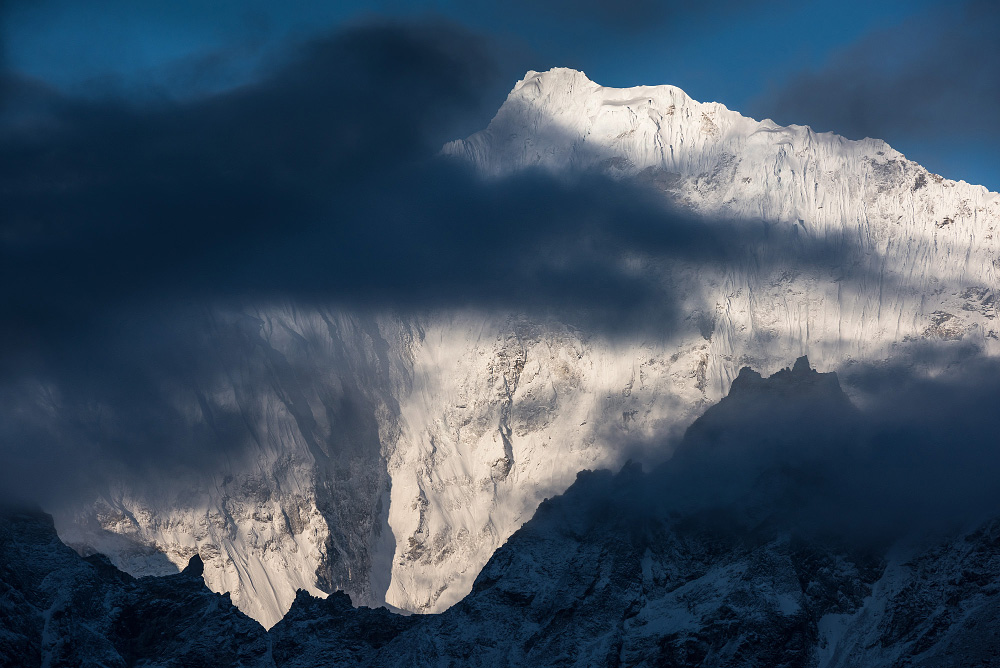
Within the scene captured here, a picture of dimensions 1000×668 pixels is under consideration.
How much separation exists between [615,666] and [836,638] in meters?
29.0

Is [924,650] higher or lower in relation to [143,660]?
lower

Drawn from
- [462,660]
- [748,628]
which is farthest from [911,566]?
[462,660]

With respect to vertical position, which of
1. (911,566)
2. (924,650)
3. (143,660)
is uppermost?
(143,660)

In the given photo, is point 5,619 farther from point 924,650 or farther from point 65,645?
point 924,650

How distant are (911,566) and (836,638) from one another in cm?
1515

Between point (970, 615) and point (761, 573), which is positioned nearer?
point (970, 615)

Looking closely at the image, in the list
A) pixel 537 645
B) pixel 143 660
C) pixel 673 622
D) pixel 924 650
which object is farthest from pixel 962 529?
pixel 143 660

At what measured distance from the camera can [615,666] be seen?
19112cm

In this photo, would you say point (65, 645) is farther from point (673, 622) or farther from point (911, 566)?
point (911, 566)

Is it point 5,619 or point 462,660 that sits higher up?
point 5,619

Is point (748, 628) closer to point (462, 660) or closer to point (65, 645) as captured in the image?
point (462, 660)

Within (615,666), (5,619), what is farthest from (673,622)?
(5,619)

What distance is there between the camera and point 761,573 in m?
199

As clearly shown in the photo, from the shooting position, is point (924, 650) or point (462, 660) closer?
point (924, 650)
